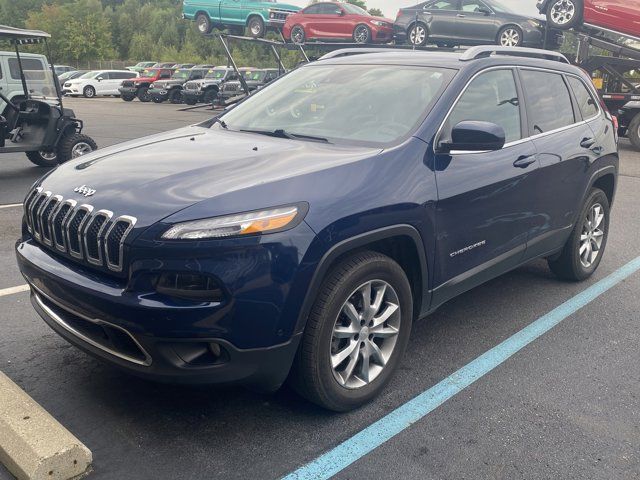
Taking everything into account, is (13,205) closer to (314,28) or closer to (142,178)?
(142,178)

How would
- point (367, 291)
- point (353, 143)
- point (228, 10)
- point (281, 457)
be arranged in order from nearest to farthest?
point (281, 457), point (367, 291), point (353, 143), point (228, 10)

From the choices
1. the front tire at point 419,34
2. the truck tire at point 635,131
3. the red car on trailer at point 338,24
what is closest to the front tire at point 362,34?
the red car on trailer at point 338,24

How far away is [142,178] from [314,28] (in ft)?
59.1

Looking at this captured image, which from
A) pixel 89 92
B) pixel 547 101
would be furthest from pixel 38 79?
pixel 89 92

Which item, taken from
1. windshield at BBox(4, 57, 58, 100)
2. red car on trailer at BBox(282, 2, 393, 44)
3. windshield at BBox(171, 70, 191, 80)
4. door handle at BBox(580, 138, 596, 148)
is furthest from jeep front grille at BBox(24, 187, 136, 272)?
windshield at BBox(171, 70, 191, 80)

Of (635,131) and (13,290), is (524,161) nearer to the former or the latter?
(13,290)

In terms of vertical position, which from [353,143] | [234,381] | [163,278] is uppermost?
[353,143]

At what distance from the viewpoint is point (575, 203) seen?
15.8 ft

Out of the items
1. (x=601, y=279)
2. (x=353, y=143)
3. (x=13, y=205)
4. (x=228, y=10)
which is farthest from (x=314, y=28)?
(x=353, y=143)

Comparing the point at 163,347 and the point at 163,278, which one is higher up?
the point at 163,278

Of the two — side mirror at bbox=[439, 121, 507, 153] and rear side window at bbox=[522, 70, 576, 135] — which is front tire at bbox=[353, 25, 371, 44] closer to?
rear side window at bbox=[522, 70, 576, 135]

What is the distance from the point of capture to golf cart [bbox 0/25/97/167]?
388 inches

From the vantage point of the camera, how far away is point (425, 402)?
10.9 feet

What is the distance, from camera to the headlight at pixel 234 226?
260 centimetres
